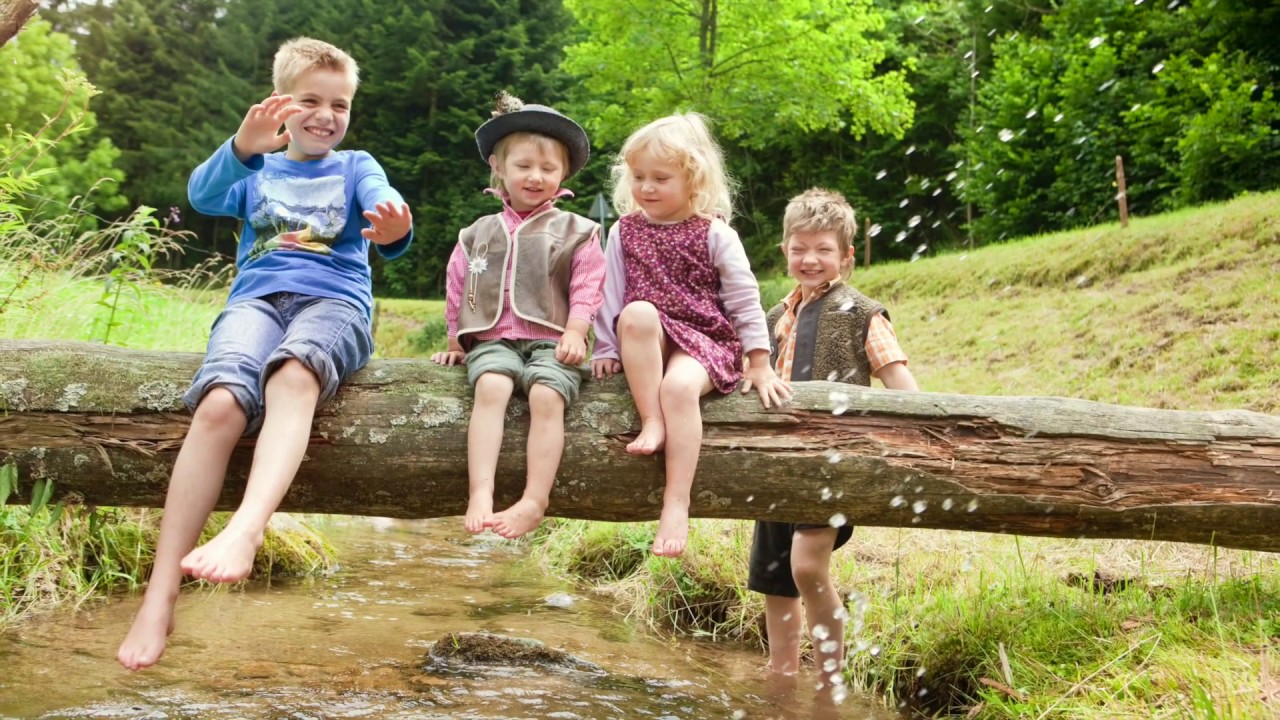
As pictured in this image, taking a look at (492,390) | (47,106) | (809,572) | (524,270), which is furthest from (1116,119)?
(47,106)

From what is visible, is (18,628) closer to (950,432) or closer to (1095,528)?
(950,432)

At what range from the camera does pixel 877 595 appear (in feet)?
14.9

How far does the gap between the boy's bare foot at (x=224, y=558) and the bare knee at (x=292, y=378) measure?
0.48m

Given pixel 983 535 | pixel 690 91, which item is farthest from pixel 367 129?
pixel 983 535

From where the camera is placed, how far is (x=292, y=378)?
3.05 meters

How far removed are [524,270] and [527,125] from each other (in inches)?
20.9

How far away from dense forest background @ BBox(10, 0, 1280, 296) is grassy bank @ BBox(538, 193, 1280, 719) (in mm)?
2942

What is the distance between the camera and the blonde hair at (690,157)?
3.48 meters

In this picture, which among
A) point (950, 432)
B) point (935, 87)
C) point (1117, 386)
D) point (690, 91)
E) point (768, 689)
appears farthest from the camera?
point (935, 87)

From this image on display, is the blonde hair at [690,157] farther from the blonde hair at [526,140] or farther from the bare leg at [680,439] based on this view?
the bare leg at [680,439]

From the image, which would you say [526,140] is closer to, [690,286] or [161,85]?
[690,286]

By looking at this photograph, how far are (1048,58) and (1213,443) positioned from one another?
1914cm

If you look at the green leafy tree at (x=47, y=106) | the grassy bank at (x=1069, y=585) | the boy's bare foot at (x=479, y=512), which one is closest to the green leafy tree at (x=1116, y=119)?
the grassy bank at (x=1069, y=585)

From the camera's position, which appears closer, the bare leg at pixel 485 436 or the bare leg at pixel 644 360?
the bare leg at pixel 485 436
